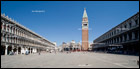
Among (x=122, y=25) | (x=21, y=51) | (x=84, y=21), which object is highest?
(x=84, y=21)

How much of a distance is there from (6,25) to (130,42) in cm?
3903

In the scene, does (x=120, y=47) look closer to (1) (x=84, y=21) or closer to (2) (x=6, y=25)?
(2) (x=6, y=25)

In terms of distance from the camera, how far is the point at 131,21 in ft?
145

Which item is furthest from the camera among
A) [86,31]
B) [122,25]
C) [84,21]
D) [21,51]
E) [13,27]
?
[84,21]

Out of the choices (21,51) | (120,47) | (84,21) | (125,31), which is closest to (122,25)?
(125,31)

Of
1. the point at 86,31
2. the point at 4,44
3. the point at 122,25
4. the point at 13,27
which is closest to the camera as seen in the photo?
the point at 4,44

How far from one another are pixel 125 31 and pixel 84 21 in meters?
66.1

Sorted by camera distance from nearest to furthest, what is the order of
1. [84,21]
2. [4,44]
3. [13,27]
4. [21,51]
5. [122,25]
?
[4,44]
[13,27]
[21,51]
[122,25]
[84,21]

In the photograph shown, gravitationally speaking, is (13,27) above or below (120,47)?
above

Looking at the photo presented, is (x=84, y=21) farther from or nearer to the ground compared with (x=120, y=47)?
farther from the ground

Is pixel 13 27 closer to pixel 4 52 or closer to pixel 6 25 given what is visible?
pixel 6 25

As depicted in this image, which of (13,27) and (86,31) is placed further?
(86,31)

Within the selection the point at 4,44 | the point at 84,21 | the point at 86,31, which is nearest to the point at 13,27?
the point at 4,44

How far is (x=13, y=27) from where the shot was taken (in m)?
42.5
